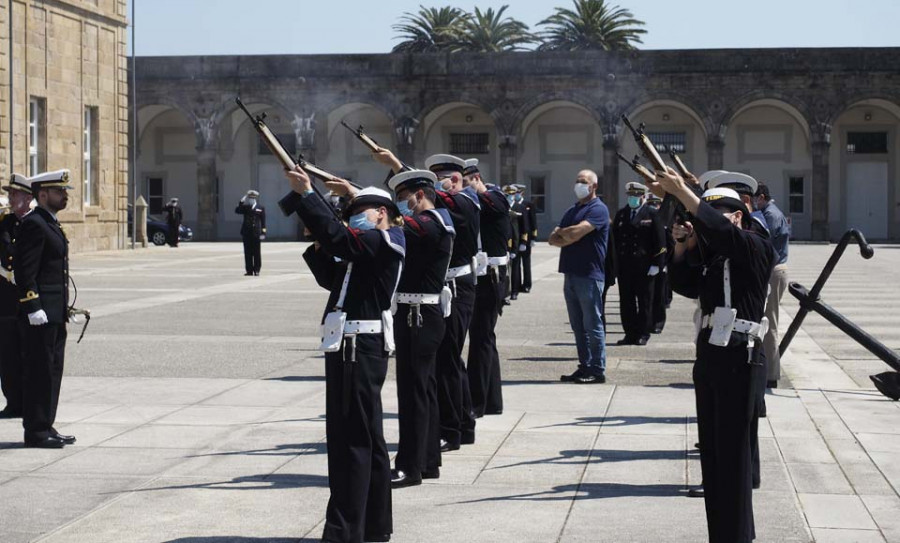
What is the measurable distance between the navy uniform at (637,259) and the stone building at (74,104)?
16.6 metres

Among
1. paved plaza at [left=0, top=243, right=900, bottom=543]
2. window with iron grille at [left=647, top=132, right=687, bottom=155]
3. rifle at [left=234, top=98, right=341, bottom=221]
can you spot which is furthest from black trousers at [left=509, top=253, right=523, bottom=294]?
window with iron grille at [left=647, top=132, right=687, bottom=155]

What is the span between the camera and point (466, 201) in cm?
851

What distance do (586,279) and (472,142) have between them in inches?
1593

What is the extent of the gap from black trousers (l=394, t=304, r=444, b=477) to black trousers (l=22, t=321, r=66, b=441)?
239cm

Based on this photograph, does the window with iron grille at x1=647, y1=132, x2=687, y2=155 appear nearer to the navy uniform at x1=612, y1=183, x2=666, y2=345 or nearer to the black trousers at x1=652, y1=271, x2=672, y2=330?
the black trousers at x1=652, y1=271, x2=672, y2=330

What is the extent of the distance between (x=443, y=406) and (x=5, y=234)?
3332 mm

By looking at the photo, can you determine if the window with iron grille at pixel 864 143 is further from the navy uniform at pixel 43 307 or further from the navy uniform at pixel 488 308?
the navy uniform at pixel 43 307

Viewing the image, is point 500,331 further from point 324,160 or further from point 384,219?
point 324,160

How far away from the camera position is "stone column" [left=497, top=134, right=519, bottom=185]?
49.0 metres

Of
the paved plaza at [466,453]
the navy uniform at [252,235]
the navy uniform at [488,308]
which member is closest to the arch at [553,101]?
the navy uniform at [252,235]

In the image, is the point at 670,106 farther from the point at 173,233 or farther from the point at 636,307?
the point at 636,307

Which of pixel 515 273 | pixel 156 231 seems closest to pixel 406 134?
pixel 156 231

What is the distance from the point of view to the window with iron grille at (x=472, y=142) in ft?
170

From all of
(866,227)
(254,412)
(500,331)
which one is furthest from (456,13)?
(254,412)
